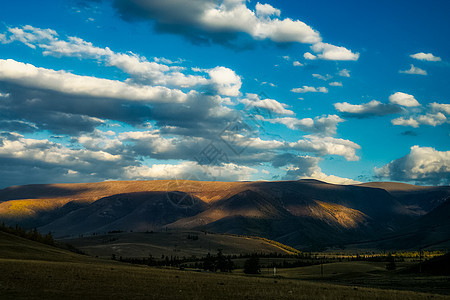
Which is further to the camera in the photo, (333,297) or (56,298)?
(333,297)

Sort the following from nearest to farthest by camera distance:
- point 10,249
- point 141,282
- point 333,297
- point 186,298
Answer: point 186,298, point 333,297, point 141,282, point 10,249

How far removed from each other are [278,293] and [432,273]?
76.7 meters

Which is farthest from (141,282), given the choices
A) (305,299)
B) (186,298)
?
(305,299)

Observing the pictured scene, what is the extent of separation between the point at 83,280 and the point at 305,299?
83.8ft

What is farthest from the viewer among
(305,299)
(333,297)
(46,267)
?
(46,267)

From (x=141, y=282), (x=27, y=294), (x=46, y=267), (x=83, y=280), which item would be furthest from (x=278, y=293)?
(x=46, y=267)

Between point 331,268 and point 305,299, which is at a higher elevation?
point 305,299

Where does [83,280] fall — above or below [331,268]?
above

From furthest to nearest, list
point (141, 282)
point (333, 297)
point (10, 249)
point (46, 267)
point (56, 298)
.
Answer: point (10, 249)
point (46, 267)
point (141, 282)
point (333, 297)
point (56, 298)

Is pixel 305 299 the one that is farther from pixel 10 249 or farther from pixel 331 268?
pixel 331 268

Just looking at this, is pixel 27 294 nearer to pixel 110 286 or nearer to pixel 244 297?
pixel 110 286

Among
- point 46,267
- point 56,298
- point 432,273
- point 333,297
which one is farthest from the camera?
point 432,273

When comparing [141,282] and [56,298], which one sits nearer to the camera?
[56,298]

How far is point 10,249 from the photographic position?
8412 centimetres
